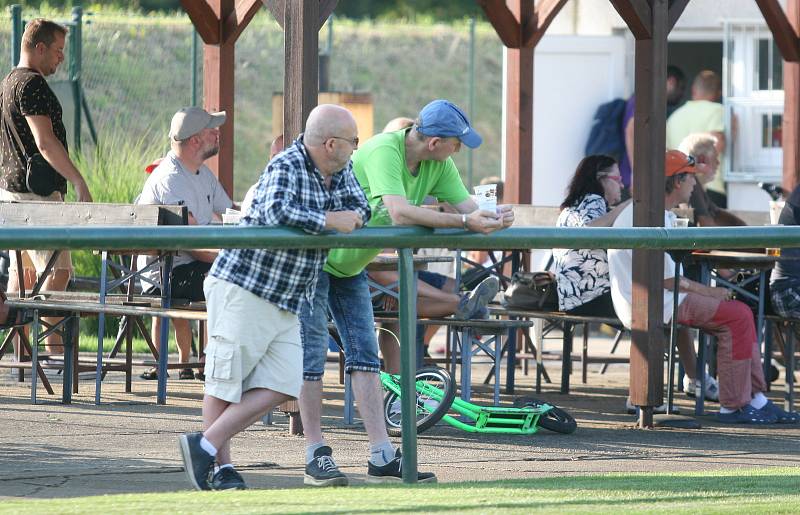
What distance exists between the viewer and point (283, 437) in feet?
26.0

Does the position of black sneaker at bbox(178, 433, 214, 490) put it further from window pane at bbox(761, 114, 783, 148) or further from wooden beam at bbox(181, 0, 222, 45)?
window pane at bbox(761, 114, 783, 148)

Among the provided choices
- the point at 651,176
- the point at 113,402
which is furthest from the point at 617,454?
the point at 113,402

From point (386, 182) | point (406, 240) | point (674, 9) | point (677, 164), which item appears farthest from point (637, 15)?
point (406, 240)

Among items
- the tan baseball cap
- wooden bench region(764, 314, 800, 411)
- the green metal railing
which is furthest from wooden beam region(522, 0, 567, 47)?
the green metal railing

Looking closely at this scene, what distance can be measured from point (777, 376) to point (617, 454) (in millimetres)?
3881

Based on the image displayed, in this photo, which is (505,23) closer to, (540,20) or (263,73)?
(540,20)

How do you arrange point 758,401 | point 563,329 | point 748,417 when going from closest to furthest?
1. point 748,417
2. point 758,401
3. point 563,329

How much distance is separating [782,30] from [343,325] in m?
6.62

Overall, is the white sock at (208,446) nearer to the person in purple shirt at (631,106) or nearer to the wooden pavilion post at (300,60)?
the wooden pavilion post at (300,60)

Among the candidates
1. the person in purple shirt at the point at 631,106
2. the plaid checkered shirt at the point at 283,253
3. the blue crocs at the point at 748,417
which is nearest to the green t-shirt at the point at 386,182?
the plaid checkered shirt at the point at 283,253

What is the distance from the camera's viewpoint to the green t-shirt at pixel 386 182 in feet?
21.8

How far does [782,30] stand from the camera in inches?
483

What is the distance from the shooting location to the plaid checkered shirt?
5879 millimetres

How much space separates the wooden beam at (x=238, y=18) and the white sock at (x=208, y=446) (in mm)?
5032
